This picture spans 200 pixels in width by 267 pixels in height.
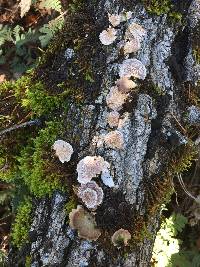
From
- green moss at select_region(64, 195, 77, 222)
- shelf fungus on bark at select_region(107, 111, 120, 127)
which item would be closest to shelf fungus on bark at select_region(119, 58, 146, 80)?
shelf fungus on bark at select_region(107, 111, 120, 127)

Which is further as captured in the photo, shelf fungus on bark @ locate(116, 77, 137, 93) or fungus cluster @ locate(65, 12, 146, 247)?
shelf fungus on bark @ locate(116, 77, 137, 93)

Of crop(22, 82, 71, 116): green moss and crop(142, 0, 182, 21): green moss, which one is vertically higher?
crop(142, 0, 182, 21): green moss

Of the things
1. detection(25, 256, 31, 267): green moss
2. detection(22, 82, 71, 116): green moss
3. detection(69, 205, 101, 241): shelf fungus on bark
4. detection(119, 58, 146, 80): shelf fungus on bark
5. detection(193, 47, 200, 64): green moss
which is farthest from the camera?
detection(193, 47, 200, 64): green moss

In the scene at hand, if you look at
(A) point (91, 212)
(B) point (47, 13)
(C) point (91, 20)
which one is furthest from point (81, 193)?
(B) point (47, 13)

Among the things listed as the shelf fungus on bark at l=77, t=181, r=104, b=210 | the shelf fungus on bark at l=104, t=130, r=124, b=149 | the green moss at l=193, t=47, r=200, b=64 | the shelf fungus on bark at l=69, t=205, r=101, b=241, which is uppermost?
the green moss at l=193, t=47, r=200, b=64

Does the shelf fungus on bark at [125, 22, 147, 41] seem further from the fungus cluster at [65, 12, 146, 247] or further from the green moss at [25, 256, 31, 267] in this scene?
the green moss at [25, 256, 31, 267]

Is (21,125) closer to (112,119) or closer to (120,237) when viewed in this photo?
(112,119)

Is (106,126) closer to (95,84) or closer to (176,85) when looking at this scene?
(95,84)

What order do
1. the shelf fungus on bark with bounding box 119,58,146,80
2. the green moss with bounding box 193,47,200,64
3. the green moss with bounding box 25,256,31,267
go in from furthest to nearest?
1. the green moss with bounding box 193,47,200,64
2. the shelf fungus on bark with bounding box 119,58,146,80
3. the green moss with bounding box 25,256,31,267
